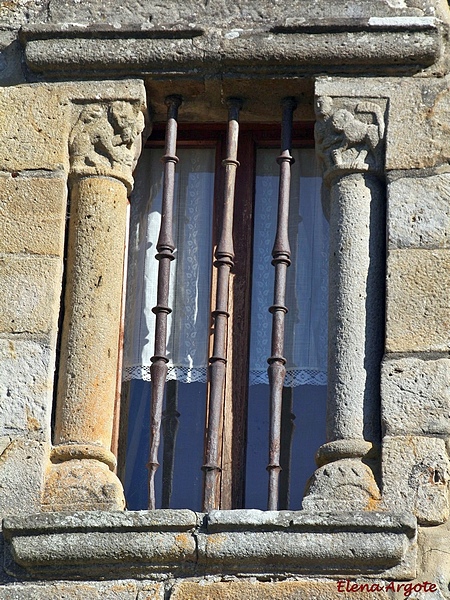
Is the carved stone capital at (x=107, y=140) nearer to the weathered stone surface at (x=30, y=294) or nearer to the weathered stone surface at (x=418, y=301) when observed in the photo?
the weathered stone surface at (x=30, y=294)

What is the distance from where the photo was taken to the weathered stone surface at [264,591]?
5.42 m

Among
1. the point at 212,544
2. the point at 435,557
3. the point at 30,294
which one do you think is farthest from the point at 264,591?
the point at 30,294

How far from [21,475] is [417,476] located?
4.24 ft

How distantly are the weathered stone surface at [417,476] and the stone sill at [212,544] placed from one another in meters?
0.13

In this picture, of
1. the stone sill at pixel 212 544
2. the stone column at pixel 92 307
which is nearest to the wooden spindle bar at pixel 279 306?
the stone sill at pixel 212 544

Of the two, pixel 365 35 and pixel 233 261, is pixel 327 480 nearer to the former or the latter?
pixel 233 261

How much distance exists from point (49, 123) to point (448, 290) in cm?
155

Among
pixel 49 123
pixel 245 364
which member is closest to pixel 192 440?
pixel 245 364

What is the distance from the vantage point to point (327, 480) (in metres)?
5.66

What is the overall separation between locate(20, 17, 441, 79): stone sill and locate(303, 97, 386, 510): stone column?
0.16 m

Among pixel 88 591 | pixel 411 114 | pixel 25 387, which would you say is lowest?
pixel 88 591

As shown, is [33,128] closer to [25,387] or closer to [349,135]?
[25,387]

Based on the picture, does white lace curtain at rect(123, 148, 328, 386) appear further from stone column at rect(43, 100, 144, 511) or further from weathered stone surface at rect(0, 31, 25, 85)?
weathered stone surface at rect(0, 31, 25, 85)

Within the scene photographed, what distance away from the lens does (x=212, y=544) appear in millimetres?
5477
